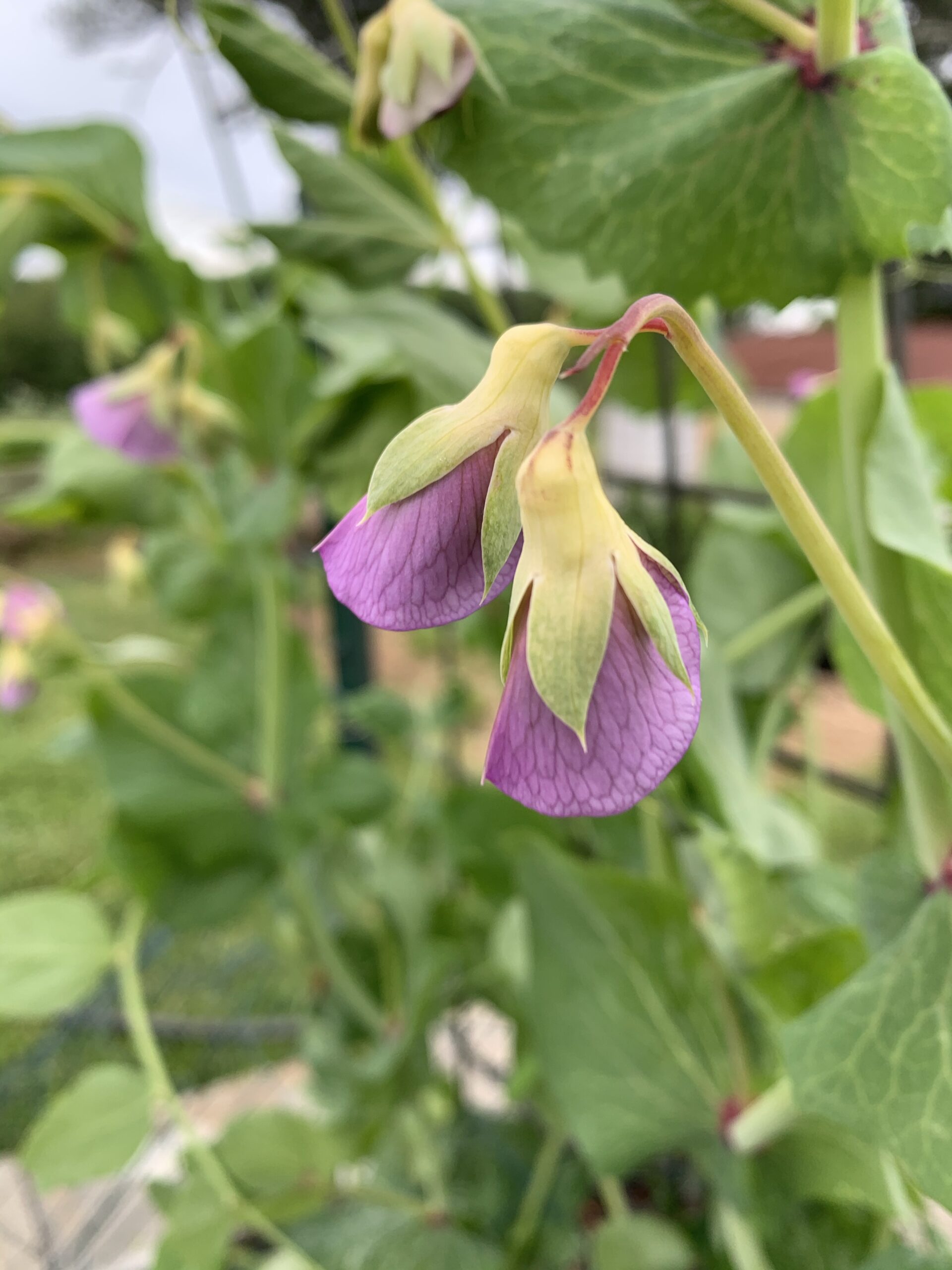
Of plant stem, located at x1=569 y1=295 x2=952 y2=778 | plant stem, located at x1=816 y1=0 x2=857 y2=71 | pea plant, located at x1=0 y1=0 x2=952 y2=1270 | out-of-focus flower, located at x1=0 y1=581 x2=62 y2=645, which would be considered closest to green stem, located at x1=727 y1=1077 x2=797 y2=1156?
pea plant, located at x1=0 y1=0 x2=952 y2=1270

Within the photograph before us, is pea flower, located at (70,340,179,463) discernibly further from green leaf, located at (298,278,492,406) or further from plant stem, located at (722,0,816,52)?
plant stem, located at (722,0,816,52)

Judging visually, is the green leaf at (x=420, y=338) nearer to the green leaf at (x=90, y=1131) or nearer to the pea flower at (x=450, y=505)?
the pea flower at (x=450, y=505)

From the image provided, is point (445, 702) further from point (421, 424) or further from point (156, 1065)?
point (421, 424)

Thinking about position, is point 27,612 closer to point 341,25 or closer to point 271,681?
point 271,681

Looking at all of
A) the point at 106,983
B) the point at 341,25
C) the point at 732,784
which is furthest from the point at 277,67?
the point at 106,983

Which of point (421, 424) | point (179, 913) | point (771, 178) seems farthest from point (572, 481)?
point (179, 913)

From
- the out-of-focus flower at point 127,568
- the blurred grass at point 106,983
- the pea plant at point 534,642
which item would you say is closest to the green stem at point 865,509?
the pea plant at point 534,642
